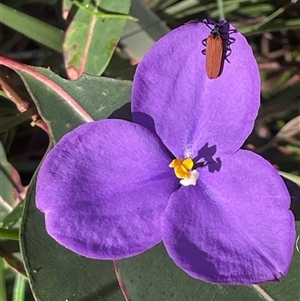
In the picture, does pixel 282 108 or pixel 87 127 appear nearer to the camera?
pixel 87 127

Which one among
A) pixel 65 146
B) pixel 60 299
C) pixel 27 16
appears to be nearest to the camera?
pixel 65 146

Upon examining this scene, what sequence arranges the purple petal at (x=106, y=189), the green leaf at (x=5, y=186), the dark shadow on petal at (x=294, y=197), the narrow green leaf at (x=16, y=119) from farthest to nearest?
the green leaf at (x=5, y=186) < the narrow green leaf at (x=16, y=119) < the dark shadow on petal at (x=294, y=197) < the purple petal at (x=106, y=189)

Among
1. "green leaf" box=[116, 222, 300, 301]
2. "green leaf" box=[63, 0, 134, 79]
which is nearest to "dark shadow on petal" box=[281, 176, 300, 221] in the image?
"green leaf" box=[116, 222, 300, 301]

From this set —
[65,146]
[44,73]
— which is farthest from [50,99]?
[65,146]

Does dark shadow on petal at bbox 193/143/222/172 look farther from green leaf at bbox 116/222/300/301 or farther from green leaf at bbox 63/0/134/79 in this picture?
green leaf at bbox 63/0/134/79

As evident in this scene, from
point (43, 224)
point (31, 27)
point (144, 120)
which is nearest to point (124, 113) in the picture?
point (144, 120)

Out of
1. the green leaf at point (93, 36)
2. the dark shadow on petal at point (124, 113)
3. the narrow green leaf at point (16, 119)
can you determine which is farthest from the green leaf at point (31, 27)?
the dark shadow on petal at point (124, 113)

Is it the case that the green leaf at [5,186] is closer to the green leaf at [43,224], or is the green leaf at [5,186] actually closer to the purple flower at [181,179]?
the green leaf at [43,224]

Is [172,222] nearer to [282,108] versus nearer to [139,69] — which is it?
[139,69]

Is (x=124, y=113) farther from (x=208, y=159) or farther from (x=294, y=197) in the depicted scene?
(x=294, y=197)

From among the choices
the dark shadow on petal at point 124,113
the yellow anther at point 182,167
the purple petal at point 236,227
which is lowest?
the purple petal at point 236,227
